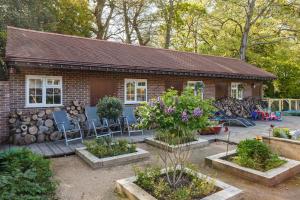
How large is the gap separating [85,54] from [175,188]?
6.72m

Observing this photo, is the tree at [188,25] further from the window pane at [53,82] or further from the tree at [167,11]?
the window pane at [53,82]

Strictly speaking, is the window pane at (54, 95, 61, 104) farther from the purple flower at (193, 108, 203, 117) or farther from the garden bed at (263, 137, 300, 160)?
the garden bed at (263, 137, 300, 160)

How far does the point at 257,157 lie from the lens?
5000mm

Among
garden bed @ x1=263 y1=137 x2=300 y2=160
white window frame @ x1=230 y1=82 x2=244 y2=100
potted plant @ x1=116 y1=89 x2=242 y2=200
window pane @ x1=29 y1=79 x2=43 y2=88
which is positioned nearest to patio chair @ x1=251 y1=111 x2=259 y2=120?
white window frame @ x1=230 y1=82 x2=244 y2=100

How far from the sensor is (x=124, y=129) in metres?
9.04

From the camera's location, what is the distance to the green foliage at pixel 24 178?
317cm

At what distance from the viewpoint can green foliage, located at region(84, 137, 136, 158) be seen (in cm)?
574

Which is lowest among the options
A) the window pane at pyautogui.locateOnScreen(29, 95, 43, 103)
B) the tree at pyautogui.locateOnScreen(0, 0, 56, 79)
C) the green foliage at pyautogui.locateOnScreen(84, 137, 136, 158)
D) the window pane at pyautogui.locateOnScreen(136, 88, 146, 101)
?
the green foliage at pyautogui.locateOnScreen(84, 137, 136, 158)

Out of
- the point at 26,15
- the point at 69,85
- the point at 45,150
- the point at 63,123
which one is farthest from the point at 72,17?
the point at 45,150

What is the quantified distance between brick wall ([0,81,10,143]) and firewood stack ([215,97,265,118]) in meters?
9.07

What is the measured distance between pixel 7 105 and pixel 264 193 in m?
6.72

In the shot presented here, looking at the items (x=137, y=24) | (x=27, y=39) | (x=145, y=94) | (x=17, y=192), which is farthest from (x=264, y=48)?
(x=17, y=192)

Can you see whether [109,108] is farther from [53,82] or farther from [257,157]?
[257,157]

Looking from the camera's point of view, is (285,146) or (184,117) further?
(285,146)
